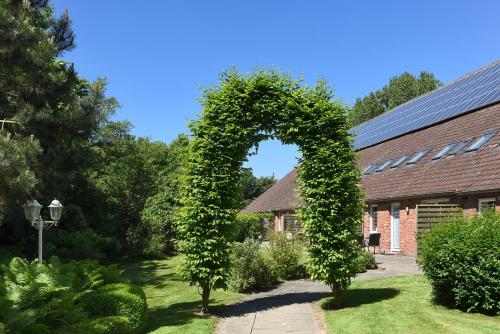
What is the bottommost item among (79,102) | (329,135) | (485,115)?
(329,135)

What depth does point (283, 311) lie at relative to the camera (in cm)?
1105

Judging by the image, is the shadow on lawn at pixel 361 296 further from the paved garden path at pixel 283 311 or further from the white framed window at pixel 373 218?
the white framed window at pixel 373 218

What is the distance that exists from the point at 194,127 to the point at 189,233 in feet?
7.89

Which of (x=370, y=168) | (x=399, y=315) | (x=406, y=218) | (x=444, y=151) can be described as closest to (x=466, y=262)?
(x=399, y=315)

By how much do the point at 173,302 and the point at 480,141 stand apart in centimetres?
1258

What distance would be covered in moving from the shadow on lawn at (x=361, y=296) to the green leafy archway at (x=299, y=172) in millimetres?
442

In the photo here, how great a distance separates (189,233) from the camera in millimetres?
11125

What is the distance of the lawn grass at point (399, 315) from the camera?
855cm

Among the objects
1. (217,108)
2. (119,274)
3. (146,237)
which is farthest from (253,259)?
(146,237)

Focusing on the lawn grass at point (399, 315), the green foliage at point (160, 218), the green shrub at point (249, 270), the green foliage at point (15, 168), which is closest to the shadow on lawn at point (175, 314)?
the green shrub at point (249, 270)

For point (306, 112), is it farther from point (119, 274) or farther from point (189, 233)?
point (119, 274)

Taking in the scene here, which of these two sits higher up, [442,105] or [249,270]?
[442,105]

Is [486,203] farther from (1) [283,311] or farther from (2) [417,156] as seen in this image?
(1) [283,311]

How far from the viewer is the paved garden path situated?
960 cm
